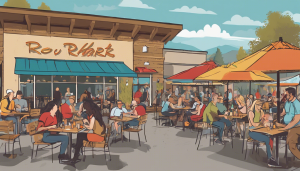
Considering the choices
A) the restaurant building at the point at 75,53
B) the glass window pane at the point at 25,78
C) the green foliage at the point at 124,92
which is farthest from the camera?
the green foliage at the point at 124,92

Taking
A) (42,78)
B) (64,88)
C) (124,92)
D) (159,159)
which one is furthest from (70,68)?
(159,159)

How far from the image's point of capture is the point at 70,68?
53.2 ft

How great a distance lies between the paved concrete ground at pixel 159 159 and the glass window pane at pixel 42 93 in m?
8.06

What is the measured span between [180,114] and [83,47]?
872cm

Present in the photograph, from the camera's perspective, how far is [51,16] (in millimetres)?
16172

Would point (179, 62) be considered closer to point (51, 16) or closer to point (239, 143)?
point (51, 16)

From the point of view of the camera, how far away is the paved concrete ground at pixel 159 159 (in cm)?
607

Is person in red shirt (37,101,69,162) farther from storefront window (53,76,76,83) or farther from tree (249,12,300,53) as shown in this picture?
tree (249,12,300,53)

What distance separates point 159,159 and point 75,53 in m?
12.7

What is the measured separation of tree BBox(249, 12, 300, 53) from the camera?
45.7 m

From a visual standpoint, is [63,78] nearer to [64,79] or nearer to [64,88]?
[64,79]

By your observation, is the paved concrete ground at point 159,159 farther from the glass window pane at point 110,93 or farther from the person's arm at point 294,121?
the glass window pane at point 110,93

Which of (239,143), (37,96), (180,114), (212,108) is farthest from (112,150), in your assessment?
(37,96)

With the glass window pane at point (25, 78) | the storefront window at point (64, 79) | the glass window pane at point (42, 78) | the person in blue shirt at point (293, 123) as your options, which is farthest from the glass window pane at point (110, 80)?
the person in blue shirt at point (293, 123)
